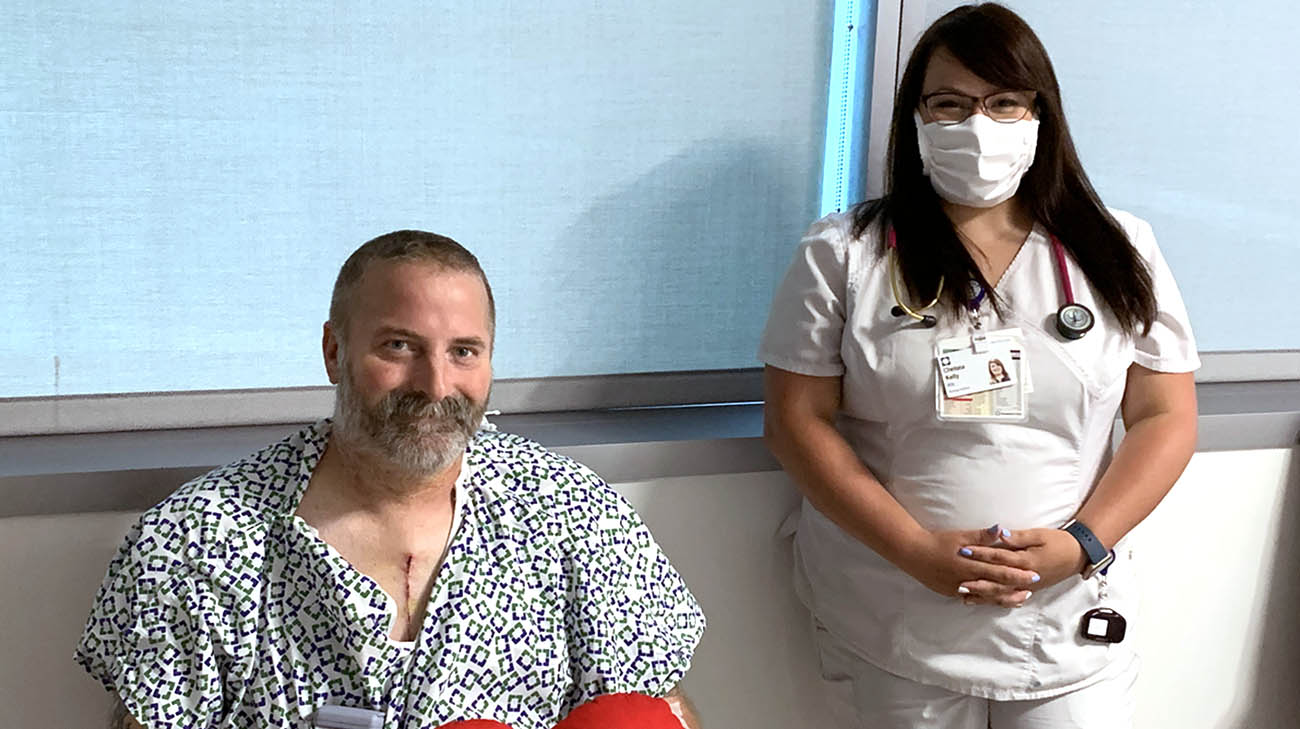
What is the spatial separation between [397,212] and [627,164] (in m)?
0.41

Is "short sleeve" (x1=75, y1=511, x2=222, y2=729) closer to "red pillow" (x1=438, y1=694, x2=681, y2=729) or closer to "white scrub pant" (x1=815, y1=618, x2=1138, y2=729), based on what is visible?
"red pillow" (x1=438, y1=694, x2=681, y2=729)

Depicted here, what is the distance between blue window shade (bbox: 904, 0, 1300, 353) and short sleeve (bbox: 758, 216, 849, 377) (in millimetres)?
633

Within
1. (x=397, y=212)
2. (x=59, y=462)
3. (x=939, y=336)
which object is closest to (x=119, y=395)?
(x=59, y=462)

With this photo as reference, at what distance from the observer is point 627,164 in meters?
2.30

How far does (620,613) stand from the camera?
1.80m

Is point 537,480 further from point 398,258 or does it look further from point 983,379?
point 983,379

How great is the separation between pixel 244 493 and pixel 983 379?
107 cm

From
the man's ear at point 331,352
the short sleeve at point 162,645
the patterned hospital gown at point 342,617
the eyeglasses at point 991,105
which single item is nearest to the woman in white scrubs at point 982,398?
the eyeglasses at point 991,105

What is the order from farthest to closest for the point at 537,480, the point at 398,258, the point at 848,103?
the point at 848,103 → the point at 537,480 → the point at 398,258

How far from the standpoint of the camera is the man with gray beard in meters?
1.64

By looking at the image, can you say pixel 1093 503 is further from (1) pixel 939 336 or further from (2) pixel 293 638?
(2) pixel 293 638

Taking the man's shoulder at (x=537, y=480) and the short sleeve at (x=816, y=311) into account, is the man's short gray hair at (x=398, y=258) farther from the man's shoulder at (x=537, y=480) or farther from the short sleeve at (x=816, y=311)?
the short sleeve at (x=816, y=311)

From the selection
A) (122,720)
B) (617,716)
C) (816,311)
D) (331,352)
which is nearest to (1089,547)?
(816,311)

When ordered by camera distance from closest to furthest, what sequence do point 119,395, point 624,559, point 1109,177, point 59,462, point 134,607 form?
point 134,607
point 624,559
point 59,462
point 119,395
point 1109,177
